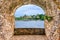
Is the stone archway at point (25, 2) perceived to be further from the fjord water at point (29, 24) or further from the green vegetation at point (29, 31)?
the fjord water at point (29, 24)

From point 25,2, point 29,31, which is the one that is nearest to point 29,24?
point 29,31

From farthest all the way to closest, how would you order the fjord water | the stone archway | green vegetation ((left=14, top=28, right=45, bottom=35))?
the fjord water → green vegetation ((left=14, top=28, right=45, bottom=35)) → the stone archway

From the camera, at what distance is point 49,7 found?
29.1 ft

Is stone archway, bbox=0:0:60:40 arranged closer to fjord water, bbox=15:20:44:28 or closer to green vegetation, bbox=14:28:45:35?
green vegetation, bbox=14:28:45:35

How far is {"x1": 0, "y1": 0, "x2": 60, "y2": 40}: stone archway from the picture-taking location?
27.9 feet

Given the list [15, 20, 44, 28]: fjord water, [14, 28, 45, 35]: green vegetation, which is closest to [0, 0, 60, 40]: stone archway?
[14, 28, 45, 35]: green vegetation

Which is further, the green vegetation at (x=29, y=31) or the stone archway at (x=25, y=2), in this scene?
the green vegetation at (x=29, y=31)

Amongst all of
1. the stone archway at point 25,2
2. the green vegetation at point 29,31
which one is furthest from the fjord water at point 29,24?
the stone archway at point 25,2

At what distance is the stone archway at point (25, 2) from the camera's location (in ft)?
27.9

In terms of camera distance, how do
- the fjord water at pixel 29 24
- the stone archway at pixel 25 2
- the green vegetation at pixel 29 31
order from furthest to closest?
the fjord water at pixel 29 24
the green vegetation at pixel 29 31
the stone archway at pixel 25 2

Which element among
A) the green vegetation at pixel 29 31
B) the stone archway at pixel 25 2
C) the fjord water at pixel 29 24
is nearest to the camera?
the stone archway at pixel 25 2

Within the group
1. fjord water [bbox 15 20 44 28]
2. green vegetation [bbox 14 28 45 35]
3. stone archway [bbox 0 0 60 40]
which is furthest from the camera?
fjord water [bbox 15 20 44 28]

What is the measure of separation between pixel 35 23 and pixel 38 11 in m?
0.95

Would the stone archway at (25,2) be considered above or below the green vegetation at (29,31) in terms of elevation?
above
